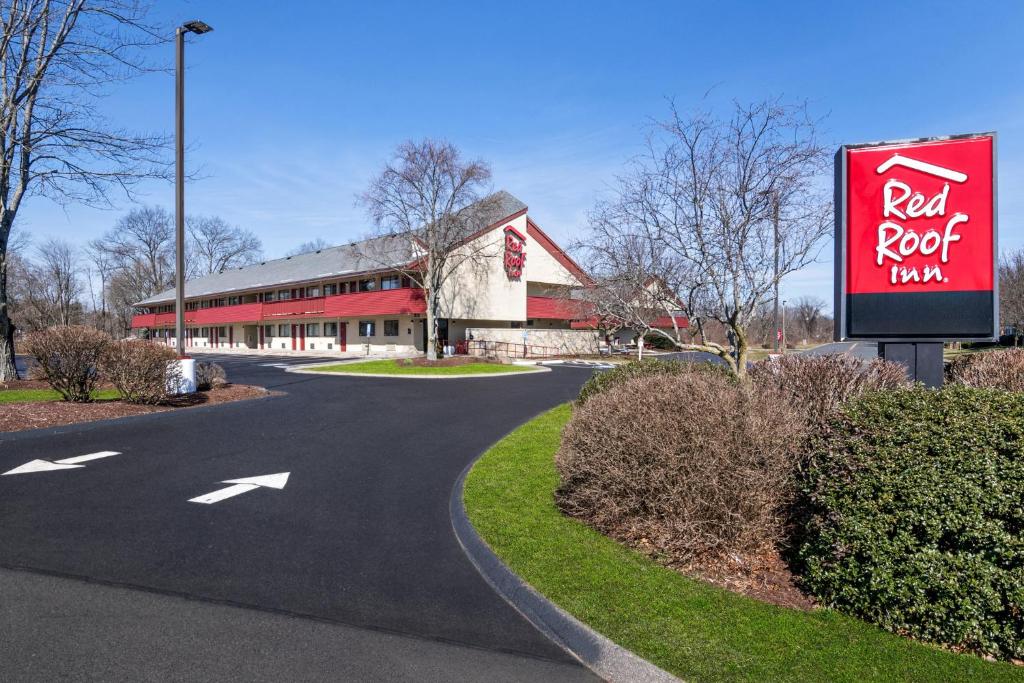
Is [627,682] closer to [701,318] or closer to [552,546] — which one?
[552,546]

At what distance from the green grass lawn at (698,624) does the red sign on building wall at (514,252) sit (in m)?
34.1

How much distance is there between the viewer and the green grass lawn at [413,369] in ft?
82.2

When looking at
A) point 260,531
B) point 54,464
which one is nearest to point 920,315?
point 260,531

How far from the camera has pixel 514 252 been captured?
3972 centimetres

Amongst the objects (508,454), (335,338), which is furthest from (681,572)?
(335,338)

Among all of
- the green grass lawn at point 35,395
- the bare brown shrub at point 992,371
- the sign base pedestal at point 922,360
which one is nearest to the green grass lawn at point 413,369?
the green grass lawn at point 35,395

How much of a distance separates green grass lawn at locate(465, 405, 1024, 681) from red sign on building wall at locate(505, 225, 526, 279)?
34.1m

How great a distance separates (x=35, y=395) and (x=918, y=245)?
57.8ft

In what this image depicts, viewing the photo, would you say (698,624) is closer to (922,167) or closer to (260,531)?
(260,531)

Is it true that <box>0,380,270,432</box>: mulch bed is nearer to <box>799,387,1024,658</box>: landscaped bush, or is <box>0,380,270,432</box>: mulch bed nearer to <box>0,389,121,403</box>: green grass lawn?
<box>0,389,121,403</box>: green grass lawn

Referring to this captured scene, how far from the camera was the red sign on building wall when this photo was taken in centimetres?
3884

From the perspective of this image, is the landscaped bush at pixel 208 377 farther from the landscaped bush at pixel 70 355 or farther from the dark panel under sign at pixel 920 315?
the dark panel under sign at pixel 920 315

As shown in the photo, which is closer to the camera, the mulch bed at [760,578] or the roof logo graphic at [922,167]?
the mulch bed at [760,578]

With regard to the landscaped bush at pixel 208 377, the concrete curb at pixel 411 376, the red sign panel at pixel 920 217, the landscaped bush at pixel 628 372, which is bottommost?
the concrete curb at pixel 411 376
